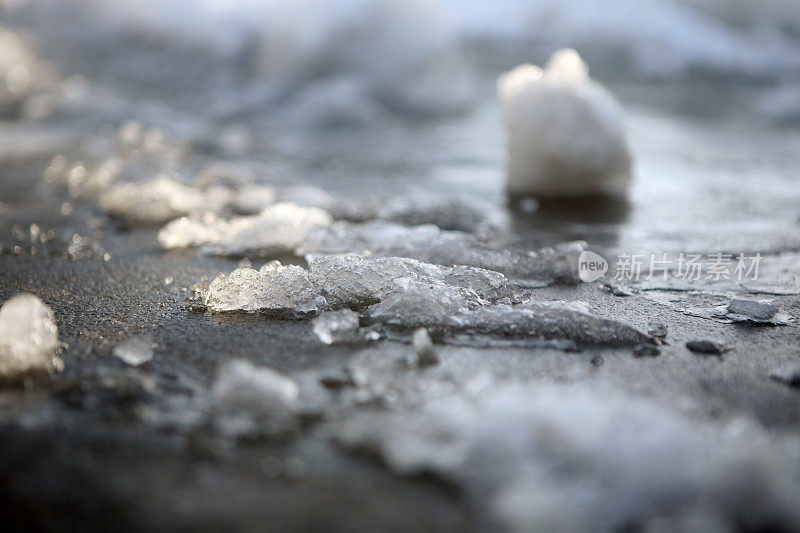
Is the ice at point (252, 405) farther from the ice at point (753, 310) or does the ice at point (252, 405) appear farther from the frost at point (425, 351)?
the ice at point (753, 310)

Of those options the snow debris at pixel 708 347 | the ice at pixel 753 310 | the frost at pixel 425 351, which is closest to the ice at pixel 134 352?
the frost at pixel 425 351

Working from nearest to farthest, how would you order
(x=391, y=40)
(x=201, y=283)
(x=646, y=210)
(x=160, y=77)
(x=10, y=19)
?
(x=201, y=283)
(x=646, y=210)
(x=391, y=40)
(x=160, y=77)
(x=10, y=19)

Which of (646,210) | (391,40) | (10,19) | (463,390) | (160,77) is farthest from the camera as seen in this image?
(10,19)

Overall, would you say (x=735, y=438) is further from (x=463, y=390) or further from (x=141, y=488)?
(x=141, y=488)

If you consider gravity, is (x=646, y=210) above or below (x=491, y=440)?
above

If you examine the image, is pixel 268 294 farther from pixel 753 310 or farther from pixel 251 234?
pixel 753 310

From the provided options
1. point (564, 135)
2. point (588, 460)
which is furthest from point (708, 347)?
point (564, 135)

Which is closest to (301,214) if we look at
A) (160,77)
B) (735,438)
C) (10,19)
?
(735,438)
